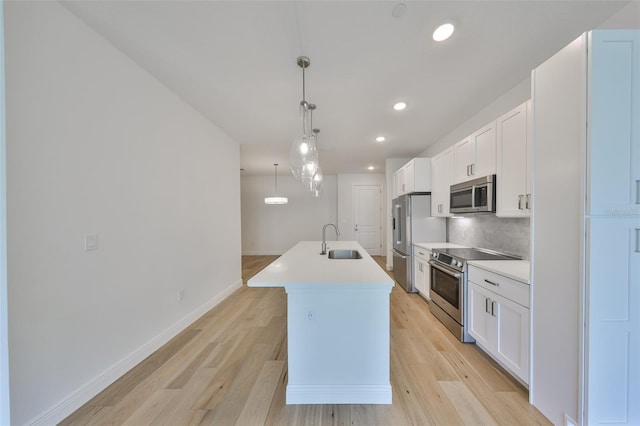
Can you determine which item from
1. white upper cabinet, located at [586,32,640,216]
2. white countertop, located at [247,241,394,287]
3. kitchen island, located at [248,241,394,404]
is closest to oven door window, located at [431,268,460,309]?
white countertop, located at [247,241,394,287]

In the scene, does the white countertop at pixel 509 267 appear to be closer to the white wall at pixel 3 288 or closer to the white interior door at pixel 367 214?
the white wall at pixel 3 288

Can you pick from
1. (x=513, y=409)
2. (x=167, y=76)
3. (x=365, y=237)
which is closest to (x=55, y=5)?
(x=167, y=76)

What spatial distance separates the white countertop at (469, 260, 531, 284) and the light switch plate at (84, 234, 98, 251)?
313 centimetres

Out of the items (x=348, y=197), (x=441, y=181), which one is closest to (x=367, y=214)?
(x=348, y=197)

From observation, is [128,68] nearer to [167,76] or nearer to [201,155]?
[167,76]

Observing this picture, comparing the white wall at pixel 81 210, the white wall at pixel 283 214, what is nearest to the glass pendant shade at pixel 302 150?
the white wall at pixel 81 210

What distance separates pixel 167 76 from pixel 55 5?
0.78 meters

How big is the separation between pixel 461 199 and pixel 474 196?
300 millimetres

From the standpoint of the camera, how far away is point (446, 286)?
2641 mm

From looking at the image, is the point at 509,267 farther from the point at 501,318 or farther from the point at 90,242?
the point at 90,242

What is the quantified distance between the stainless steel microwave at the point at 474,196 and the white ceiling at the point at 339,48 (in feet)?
3.26

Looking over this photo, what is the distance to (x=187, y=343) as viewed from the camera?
235 centimetres

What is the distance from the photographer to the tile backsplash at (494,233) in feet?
7.54

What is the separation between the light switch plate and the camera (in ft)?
5.32
